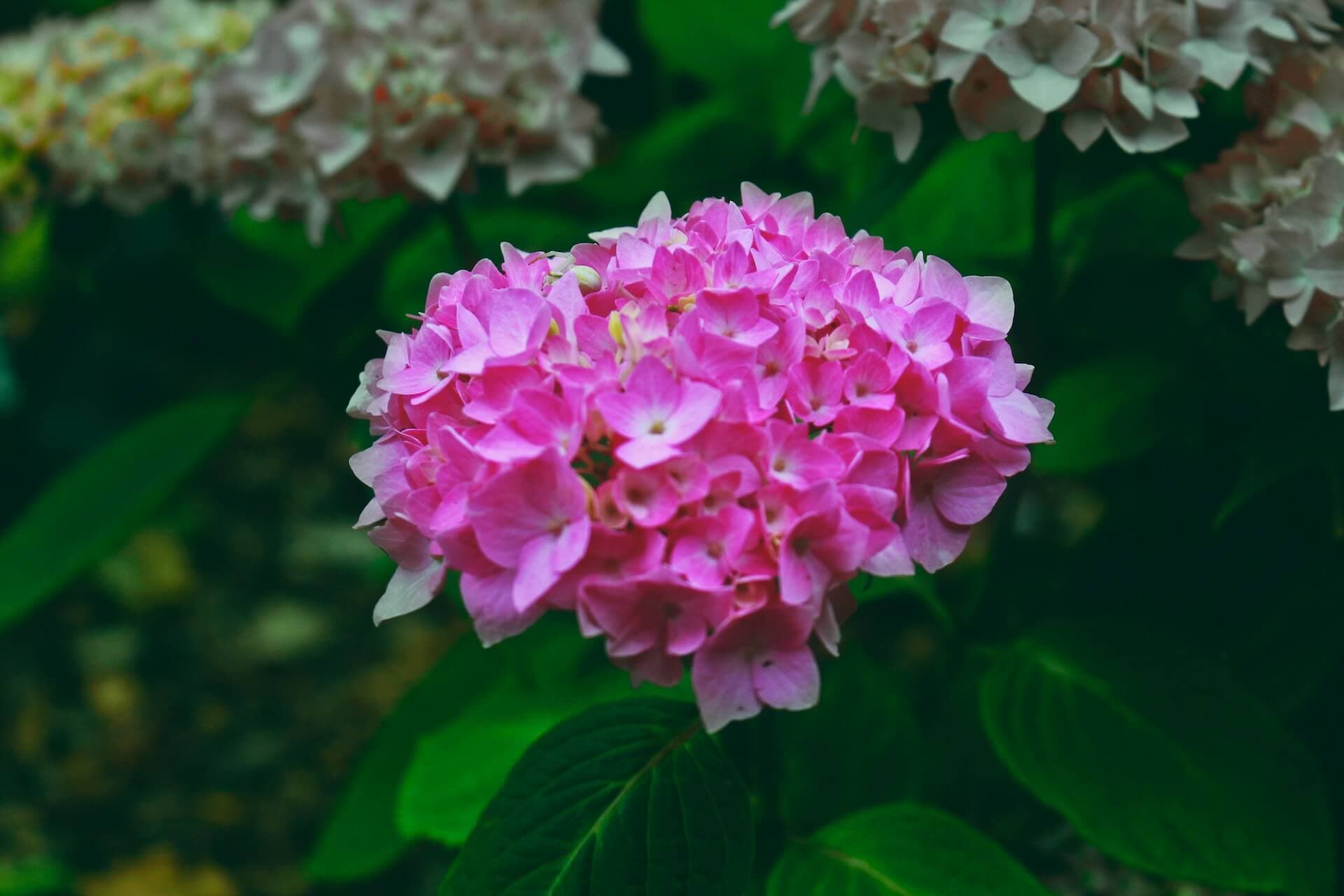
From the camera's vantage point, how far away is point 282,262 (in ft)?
4.64

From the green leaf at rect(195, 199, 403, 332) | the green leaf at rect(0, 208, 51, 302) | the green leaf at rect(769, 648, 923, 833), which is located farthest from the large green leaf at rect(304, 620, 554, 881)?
the green leaf at rect(0, 208, 51, 302)

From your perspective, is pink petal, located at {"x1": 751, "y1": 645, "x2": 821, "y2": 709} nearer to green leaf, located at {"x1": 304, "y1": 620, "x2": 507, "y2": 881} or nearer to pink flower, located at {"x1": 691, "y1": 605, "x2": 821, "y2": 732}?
pink flower, located at {"x1": 691, "y1": 605, "x2": 821, "y2": 732}

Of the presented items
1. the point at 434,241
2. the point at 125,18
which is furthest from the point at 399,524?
the point at 125,18

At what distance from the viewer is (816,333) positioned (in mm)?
567

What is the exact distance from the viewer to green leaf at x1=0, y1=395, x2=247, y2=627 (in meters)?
1.25

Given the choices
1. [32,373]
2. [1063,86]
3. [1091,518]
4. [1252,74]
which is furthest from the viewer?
[32,373]

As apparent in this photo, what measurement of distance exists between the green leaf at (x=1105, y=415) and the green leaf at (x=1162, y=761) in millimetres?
133

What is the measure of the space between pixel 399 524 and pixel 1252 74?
27.7 inches

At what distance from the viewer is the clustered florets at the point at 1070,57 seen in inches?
28.4

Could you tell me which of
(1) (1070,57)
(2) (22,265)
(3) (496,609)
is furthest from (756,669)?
(2) (22,265)

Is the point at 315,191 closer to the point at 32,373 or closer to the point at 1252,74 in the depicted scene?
the point at 1252,74

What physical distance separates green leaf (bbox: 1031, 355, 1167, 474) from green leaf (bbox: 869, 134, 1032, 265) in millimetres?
170

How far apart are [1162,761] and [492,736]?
0.52 metres

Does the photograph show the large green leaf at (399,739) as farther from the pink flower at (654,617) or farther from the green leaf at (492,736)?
the pink flower at (654,617)
